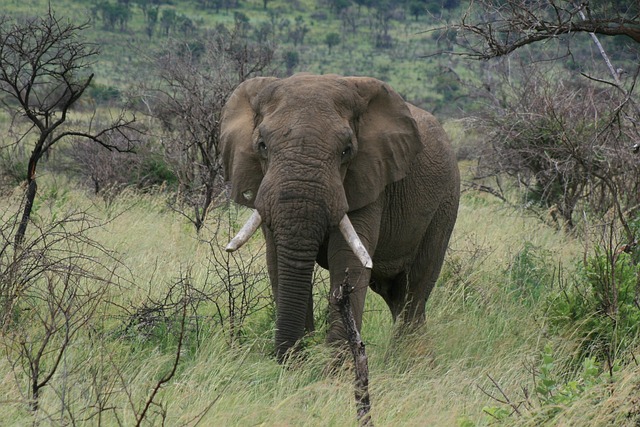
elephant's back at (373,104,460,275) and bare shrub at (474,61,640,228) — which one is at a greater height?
elephant's back at (373,104,460,275)

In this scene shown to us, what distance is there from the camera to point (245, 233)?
543 centimetres

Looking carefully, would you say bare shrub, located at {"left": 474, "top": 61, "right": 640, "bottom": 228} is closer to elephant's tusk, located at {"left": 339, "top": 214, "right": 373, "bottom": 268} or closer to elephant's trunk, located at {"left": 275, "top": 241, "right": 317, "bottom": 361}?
elephant's tusk, located at {"left": 339, "top": 214, "right": 373, "bottom": 268}

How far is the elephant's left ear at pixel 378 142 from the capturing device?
19.4 ft

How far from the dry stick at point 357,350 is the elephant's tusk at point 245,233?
4.38ft

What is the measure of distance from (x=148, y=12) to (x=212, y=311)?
54340mm

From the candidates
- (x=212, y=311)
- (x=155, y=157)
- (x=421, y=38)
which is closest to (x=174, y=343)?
(x=212, y=311)

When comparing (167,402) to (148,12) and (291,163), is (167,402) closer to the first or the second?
(291,163)

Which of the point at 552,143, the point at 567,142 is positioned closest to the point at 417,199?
the point at 567,142

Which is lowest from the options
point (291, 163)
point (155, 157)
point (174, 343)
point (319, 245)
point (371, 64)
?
point (371, 64)

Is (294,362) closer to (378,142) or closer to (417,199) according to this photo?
(378,142)

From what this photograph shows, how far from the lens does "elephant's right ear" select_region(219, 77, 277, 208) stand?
5.86 meters

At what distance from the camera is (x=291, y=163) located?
540 centimetres

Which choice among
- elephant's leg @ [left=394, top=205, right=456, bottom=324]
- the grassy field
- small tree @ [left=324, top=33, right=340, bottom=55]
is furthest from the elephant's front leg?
small tree @ [left=324, top=33, right=340, bottom=55]

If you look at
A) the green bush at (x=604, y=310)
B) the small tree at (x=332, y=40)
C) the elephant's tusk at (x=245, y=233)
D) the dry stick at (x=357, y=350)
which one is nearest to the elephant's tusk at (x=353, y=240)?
the elephant's tusk at (x=245, y=233)
